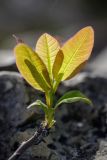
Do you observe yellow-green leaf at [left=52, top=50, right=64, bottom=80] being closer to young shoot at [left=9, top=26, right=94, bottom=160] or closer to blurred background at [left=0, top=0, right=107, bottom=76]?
young shoot at [left=9, top=26, right=94, bottom=160]

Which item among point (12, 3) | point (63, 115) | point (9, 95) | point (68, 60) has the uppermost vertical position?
point (12, 3)

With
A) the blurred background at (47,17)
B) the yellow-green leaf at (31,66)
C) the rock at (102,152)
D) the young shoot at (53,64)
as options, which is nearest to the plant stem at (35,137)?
the young shoot at (53,64)

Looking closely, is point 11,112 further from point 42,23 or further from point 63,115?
point 42,23

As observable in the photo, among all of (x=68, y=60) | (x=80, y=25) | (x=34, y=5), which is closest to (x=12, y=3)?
(x=34, y=5)

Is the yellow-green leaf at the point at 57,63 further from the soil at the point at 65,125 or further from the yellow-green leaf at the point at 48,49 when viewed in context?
the soil at the point at 65,125

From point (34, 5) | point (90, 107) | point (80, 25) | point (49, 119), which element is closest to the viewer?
point (49, 119)

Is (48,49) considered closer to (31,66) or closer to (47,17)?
(31,66)

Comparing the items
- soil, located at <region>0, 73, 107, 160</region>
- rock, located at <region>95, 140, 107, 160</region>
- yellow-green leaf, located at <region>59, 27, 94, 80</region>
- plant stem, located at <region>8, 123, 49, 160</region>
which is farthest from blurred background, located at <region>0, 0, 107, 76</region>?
plant stem, located at <region>8, 123, 49, 160</region>
